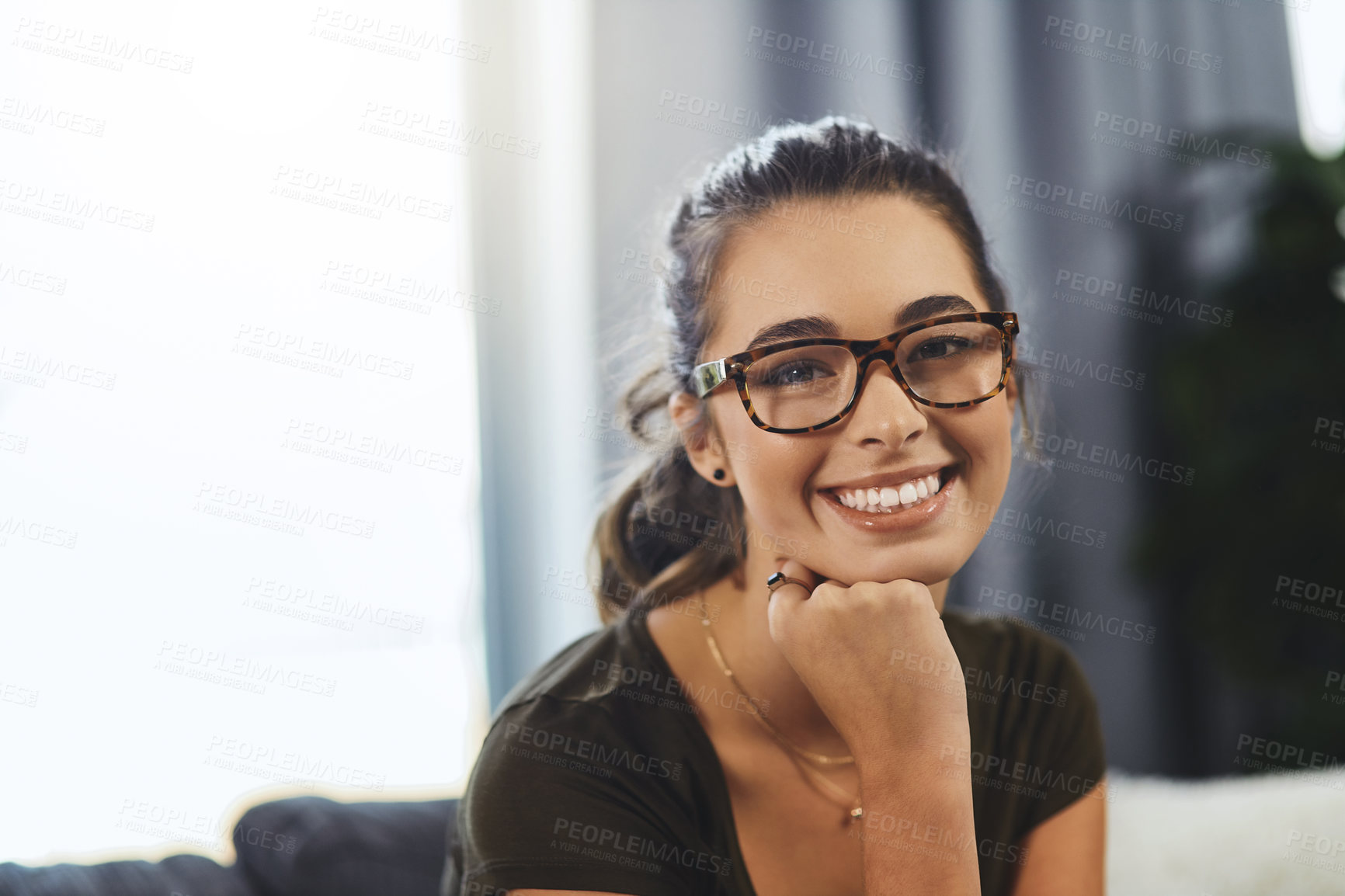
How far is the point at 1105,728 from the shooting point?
82.0 inches

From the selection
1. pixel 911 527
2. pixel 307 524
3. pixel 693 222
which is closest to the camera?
pixel 911 527

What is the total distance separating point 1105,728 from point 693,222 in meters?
1.70

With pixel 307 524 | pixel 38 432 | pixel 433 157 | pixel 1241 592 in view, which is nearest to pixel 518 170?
pixel 433 157

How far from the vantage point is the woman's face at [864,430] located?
86 cm

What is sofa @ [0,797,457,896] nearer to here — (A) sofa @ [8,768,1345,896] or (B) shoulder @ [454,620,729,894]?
(A) sofa @ [8,768,1345,896]

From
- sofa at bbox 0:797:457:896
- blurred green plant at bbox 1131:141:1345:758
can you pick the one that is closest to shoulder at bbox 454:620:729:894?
sofa at bbox 0:797:457:896

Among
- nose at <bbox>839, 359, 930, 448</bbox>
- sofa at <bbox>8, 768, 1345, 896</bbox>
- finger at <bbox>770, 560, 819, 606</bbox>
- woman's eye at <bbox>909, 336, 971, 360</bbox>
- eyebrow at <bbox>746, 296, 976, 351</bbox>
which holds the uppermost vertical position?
eyebrow at <bbox>746, 296, 976, 351</bbox>

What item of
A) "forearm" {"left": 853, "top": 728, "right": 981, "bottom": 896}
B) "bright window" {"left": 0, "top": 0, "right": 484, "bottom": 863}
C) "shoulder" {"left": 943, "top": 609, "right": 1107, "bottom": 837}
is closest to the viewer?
"forearm" {"left": 853, "top": 728, "right": 981, "bottom": 896}

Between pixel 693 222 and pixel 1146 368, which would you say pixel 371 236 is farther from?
pixel 1146 368

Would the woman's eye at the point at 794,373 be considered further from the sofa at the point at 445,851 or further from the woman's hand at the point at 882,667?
the sofa at the point at 445,851

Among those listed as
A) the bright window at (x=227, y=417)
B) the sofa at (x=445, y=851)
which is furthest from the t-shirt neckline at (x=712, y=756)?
the bright window at (x=227, y=417)

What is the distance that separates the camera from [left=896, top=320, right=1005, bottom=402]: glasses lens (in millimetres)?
864

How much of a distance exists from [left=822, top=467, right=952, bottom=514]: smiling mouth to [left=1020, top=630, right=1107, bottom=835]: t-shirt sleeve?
45 cm

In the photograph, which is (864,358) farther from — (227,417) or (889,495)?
(227,417)
